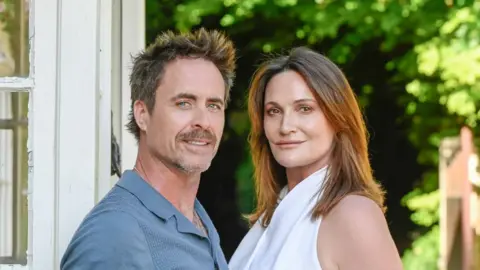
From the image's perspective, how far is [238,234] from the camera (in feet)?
17.0

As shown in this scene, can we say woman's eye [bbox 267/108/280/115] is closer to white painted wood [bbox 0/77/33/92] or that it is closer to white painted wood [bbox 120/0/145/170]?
white painted wood [bbox 120/0/145/170]

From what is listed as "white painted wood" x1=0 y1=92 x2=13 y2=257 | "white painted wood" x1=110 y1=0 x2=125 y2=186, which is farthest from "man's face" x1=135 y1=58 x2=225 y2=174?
"white painted wood" x1=110 y1=0 x2=125 y2=186

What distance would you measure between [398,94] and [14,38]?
10.3 feet

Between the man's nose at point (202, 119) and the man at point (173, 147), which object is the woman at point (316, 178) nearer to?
the man at point (173, 147)

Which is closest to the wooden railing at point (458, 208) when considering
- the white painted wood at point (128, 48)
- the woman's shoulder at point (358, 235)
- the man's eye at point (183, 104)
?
the white painted wood at point (128, 48)

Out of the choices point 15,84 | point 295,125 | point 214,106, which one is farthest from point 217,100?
point 15,84

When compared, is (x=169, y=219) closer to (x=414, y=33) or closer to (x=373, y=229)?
(x=373, y=229)

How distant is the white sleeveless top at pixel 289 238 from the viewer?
6.24 feet

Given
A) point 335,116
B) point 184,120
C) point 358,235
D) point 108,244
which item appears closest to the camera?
point 108,244

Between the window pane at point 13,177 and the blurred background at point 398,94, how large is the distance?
2.36 meters

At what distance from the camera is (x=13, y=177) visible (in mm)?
2025

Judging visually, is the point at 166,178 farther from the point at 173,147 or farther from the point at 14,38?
the point at 14,38

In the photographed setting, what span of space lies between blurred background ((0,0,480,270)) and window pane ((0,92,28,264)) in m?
2.36

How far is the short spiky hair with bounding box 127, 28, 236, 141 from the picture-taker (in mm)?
1769
